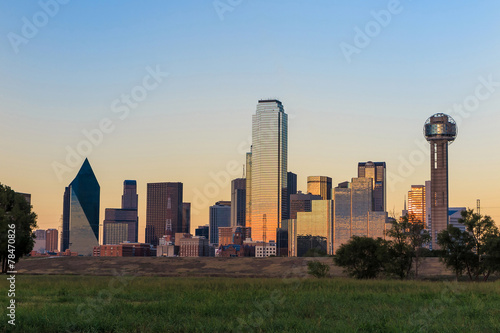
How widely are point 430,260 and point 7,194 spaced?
6713 centimetres

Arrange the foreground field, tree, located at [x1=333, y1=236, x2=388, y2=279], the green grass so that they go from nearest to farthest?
1. the green grass
2. tree, located at [x1=333, y1=236, x2=388, y2=279]
3. the foreground field

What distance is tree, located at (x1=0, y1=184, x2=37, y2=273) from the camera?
205 feet

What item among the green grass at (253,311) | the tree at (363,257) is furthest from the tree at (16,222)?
the tree at (363,257)

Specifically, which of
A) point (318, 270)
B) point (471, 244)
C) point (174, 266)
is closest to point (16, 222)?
point (318, 270)

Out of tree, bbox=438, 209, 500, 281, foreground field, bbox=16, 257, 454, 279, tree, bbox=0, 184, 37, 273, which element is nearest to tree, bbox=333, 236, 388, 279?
tree, bbox=438, 209, 500, 281

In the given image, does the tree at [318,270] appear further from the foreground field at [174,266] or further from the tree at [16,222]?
the tree at [16,222]

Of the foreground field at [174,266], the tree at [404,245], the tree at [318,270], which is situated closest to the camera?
the tree at [318,270]

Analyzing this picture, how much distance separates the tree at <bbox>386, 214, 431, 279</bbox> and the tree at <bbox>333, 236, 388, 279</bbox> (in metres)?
1.15

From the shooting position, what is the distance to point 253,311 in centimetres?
2808

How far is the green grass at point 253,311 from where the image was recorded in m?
23.2

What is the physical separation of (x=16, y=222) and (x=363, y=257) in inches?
1559

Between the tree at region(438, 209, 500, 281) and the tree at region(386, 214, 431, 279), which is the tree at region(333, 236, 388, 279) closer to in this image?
the tree at region(386, 214, 431, 279)

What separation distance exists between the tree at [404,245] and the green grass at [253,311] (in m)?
22.1

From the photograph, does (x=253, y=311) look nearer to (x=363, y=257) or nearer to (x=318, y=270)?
(x=318, y=270)
